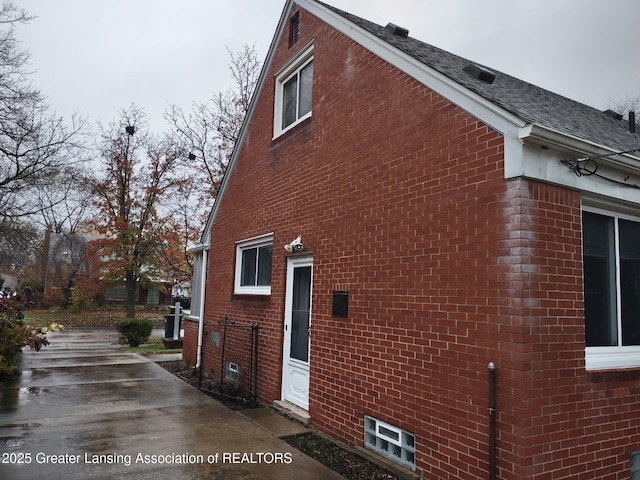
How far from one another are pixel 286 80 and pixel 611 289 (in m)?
6.16

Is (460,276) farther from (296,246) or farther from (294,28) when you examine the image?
(294,28)

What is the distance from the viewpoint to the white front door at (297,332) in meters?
6.10

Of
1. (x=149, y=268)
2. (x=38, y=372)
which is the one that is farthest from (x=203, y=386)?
(x=149, y=268)

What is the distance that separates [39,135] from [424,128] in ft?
51.8

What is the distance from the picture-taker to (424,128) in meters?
4.32

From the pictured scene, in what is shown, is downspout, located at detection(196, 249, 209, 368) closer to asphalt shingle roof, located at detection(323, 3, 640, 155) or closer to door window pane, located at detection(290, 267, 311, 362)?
door window pane, located at detection(290, 267, 311, 362)

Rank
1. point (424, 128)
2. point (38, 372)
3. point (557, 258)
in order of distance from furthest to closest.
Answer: point (38, 372) → point (424, 128) → point (557, 258)

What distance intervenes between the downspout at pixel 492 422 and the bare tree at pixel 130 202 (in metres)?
20.1

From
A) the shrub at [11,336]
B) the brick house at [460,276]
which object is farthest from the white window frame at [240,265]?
the shrub at [11,336]

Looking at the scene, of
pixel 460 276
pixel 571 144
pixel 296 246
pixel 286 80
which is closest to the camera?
pixel 571 144

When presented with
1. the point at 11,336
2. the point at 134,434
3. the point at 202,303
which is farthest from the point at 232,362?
the point at 11,336

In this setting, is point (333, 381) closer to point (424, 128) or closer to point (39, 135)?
point (424, 128)

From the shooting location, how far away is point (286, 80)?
7.94 metres

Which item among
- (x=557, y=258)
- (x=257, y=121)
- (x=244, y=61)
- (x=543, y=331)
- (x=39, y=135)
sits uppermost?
(x=244, y=61)
